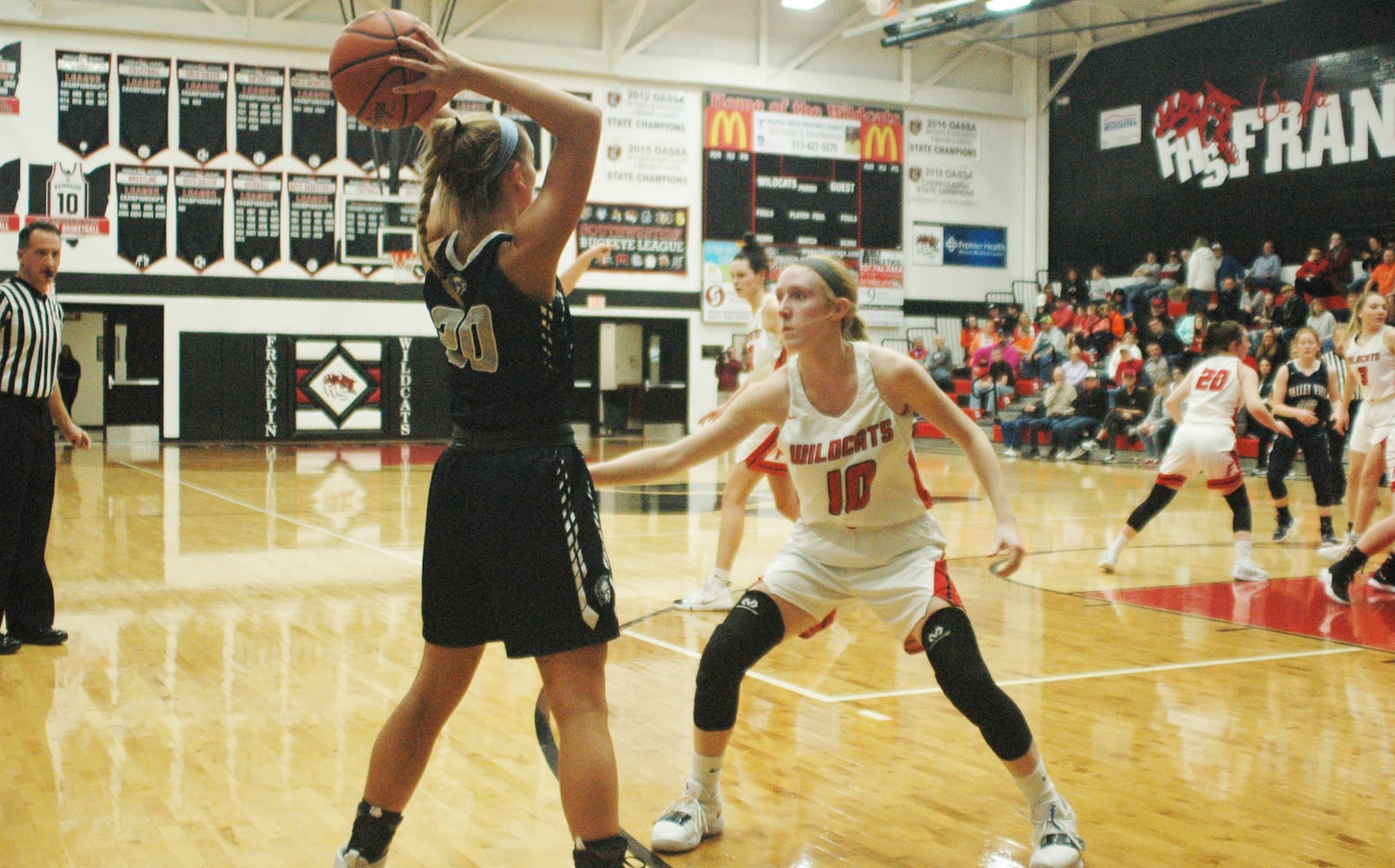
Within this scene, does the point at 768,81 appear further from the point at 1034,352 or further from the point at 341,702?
the point at 341,702

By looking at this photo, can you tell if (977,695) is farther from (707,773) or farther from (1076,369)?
(1076,369)

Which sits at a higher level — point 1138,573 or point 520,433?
point 520,433

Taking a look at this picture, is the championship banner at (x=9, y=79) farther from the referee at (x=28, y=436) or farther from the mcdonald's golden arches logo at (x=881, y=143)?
the referee at (x=28, y=436)

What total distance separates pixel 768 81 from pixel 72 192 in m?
11.1

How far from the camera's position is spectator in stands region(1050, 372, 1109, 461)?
57.0 feet

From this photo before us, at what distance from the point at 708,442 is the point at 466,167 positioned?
104 centimetres

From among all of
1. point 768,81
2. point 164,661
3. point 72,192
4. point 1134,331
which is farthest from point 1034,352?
point 164,661

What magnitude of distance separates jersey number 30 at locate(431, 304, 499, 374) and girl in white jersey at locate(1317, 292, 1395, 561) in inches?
253

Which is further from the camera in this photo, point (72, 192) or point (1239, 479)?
point (72, 192)

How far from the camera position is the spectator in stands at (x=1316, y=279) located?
1720cm

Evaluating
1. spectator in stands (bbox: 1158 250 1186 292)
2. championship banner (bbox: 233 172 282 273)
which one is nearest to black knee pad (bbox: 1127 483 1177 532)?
spectator in stands (bbox: 1158 250 1186 292)

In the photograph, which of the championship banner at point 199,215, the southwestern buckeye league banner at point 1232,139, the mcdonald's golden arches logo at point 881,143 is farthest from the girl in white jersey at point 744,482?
the mcdonald's golden arches logo at point 881,143

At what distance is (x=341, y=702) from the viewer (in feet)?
14.3

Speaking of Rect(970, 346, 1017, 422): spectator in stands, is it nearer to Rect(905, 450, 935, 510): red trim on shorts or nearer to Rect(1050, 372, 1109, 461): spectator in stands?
Rect(1050, 372, 1109, 461): spectator in stands
